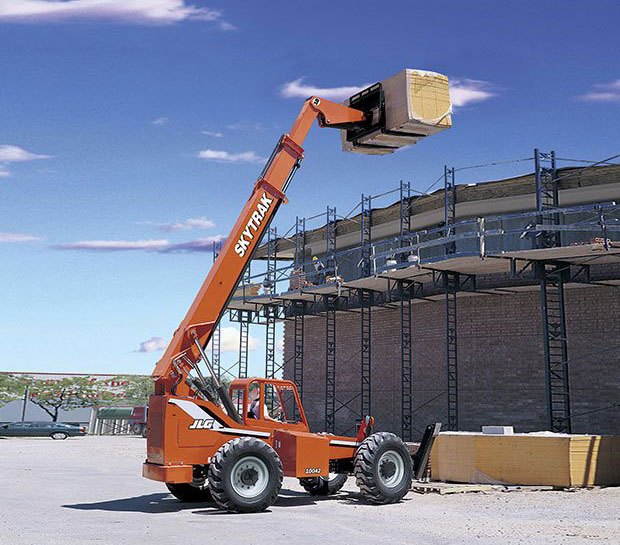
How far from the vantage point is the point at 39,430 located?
4759cm

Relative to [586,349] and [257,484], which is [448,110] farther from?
[586,349]

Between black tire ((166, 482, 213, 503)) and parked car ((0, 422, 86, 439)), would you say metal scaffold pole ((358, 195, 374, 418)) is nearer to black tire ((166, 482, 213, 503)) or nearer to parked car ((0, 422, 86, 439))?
black tire ((166, 482, 213, 503))

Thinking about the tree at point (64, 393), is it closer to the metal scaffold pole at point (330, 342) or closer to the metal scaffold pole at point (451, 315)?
the metal scaffold pole at point (330, 342)

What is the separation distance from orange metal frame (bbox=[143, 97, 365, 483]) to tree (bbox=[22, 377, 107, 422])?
52664 millimetres

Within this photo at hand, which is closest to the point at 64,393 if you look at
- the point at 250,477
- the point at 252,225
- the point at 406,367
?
the point at 406,367

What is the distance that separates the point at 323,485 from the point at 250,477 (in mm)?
2991

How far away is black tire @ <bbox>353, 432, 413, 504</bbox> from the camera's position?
561 inches

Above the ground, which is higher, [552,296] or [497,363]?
[552,296]

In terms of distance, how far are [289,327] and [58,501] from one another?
26.8 metres

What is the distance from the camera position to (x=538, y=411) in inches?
1098

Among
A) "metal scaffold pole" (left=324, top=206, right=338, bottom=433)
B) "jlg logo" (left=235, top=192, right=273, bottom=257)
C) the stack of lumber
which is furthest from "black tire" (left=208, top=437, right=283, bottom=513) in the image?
"metal scaffold pole" (left=324, top=206, right=338, bottom=433)

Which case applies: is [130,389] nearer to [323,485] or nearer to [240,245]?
[323,485]

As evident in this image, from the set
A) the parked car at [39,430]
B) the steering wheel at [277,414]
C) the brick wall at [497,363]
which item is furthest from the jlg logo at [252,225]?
the parked car at [39,430]

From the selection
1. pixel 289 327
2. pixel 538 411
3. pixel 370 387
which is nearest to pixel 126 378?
pixel 289 327
